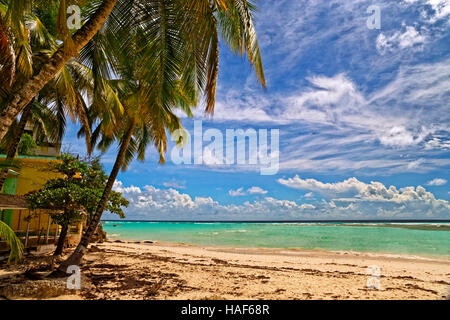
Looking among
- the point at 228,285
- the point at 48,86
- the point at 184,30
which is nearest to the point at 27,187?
the point at 48,86

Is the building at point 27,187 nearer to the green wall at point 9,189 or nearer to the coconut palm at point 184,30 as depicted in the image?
the green wall at point 9,189

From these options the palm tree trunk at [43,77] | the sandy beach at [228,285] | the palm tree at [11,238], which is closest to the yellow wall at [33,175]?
the sandy beach at [228,285]

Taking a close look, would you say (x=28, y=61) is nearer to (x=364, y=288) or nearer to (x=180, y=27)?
(x=180, y=27)

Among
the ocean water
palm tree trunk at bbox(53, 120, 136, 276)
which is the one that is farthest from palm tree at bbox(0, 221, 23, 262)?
the ocean water

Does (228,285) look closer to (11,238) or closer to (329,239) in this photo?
(11,238)

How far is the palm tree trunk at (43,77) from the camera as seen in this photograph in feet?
11.0

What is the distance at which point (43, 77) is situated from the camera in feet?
11.7

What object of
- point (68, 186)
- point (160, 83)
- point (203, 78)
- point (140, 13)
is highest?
point (140, 13)

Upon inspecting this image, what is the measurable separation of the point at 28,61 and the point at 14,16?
1346 mm

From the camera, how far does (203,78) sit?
5418 mm

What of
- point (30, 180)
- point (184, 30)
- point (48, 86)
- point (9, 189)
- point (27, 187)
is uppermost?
point (48, 86)

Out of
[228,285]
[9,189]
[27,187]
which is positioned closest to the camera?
[228,285]
